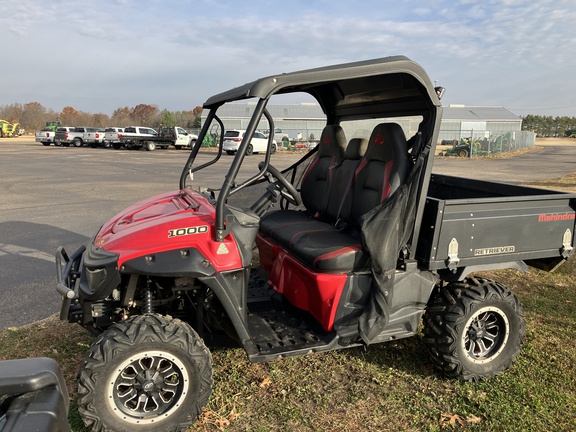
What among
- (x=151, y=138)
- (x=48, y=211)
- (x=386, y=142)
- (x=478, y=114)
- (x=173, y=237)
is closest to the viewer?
(x=173, y=237)

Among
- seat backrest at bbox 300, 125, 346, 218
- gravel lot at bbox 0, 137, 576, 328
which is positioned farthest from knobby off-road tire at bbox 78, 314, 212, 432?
seat backrest at bbox 300, 125, 346, 218

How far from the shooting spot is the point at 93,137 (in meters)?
33.4

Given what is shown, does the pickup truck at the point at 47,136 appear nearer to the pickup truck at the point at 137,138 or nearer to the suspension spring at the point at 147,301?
the pickup truck at the point at 137,138

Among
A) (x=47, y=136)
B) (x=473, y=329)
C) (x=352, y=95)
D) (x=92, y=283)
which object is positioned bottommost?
(x=47, y=136)

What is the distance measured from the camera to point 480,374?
10.9ft

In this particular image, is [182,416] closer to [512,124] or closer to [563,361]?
[563,361]

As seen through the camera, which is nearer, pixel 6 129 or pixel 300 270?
pixel 300 270

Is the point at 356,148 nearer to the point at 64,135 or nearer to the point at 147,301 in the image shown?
the point at 147,301

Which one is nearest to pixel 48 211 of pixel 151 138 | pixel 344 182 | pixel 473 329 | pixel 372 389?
pixel 344 182

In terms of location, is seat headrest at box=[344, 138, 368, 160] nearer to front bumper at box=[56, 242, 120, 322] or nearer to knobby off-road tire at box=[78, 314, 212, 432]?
knobby off-road tire at box=[78, 314, 212, 432]

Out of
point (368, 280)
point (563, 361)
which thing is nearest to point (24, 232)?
point (368, 280)

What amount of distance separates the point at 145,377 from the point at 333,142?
2.91 meters

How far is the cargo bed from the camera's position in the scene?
123 inches

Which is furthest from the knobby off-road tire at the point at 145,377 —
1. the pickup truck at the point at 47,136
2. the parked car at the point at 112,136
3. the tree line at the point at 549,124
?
the tree line at the point at 549,124
